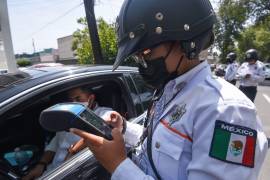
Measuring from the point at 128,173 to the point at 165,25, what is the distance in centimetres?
63

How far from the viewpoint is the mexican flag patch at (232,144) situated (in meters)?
1.32

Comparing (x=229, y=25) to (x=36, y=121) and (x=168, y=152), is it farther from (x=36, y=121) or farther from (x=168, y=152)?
(x=168, y=152)

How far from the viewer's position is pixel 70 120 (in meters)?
1.43

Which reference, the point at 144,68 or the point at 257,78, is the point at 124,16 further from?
the point at 257,78

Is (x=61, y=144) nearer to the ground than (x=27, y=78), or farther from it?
nearer to the ground

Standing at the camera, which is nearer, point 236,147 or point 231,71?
point 236,147

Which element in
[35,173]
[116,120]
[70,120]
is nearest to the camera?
[70,120]

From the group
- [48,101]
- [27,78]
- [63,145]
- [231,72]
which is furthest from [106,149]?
[231,72]

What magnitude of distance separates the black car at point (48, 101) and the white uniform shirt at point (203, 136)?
0.90 meters

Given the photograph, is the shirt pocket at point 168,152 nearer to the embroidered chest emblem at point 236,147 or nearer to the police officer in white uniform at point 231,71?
the embroidered chest emblem at point 236,147

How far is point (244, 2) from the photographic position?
147ft

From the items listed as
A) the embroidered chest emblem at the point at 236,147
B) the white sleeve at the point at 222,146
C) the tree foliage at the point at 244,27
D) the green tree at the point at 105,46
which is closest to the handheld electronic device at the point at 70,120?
the white sleeve at the point at 222,146

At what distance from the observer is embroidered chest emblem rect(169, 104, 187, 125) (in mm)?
1470

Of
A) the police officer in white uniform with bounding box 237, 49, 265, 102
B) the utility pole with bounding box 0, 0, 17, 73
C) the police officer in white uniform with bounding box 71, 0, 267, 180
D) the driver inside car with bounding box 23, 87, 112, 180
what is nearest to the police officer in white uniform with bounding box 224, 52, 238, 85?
the police officer in white uniform with bounding box 237, 49, 265, 102
